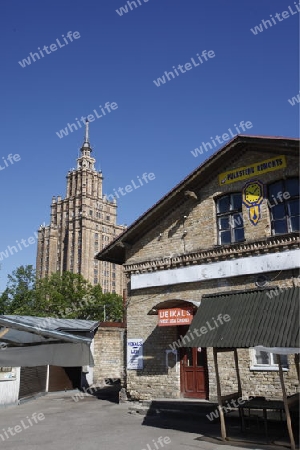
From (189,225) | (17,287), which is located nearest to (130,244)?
(189,225)

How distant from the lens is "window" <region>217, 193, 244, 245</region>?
563 inches

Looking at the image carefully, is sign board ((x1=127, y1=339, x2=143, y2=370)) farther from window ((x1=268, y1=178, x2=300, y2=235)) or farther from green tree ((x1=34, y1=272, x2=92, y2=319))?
green tree ((x1=34, y1=272, x2=92, y2=319))

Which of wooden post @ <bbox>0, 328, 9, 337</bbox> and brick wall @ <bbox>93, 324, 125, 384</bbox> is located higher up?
wooden post @ <bbox>0, 328, 9, 337</bbox>

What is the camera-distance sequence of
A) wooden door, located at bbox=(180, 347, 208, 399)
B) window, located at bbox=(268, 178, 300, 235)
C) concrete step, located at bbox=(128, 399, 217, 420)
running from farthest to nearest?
wooden door, located at bbox=(180, 347, 208, 399) → window, located at bbox=(268, 178, 300, 235) → concrete step, located at bbox=(128, 399, 217, 420)

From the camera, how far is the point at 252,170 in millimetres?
14375

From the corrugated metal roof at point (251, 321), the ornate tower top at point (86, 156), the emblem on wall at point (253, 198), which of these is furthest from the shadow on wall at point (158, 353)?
the ornate tower top at point (86, 156)

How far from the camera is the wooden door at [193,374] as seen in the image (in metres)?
14.0

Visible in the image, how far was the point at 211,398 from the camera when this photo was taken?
1334cm

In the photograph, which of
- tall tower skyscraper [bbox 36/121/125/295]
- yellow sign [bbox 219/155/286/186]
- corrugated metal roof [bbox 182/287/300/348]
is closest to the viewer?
corrugated metal roof [bbox 182/287/300/348]

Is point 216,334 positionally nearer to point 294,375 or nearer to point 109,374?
point 294,375

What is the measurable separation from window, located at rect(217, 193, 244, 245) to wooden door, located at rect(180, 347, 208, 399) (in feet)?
13.6

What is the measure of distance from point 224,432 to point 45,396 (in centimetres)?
1206

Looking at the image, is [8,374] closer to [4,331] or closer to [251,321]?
[4,331]

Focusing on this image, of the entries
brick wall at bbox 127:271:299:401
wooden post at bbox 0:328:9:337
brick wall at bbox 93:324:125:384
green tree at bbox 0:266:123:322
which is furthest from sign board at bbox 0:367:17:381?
green tree at bbox 0:266:123:322
